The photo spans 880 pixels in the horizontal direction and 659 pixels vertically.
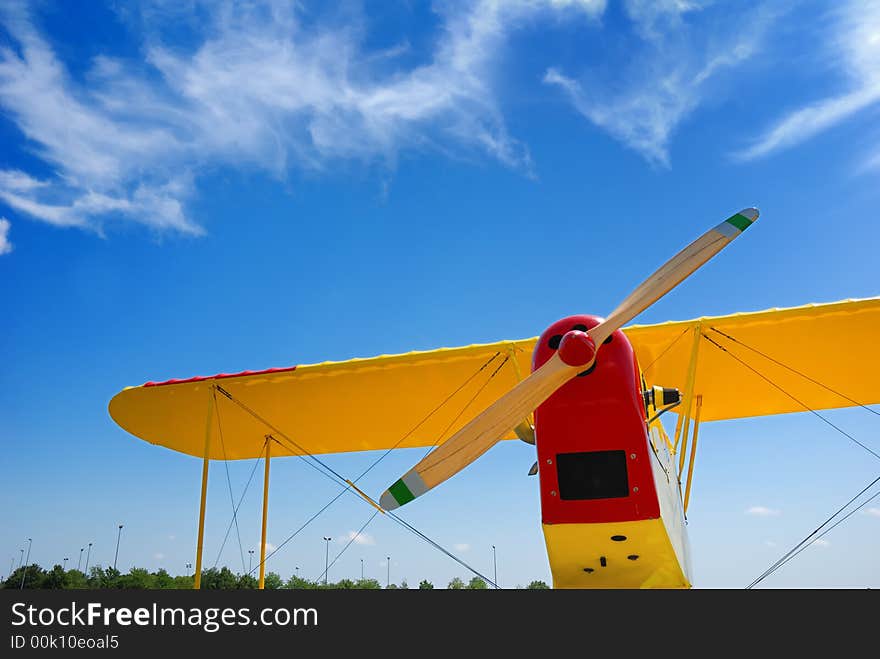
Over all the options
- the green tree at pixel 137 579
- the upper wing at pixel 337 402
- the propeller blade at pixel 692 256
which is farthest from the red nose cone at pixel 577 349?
the green tree at pixel 137 579

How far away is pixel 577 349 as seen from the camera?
5.66m

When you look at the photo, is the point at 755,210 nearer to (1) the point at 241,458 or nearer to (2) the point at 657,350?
(2) the point at 657,350

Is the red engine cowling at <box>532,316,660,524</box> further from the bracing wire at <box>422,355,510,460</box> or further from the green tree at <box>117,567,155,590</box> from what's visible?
the green tree at <box>117,567,155,590</box>

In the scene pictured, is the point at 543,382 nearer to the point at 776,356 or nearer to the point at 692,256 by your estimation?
the point at 692,256

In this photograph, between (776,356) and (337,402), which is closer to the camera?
(776,356)

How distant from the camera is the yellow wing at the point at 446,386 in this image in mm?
8859

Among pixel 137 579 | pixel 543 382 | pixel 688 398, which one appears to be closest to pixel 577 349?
pixel 543 382

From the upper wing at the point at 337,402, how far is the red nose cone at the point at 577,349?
3126mm

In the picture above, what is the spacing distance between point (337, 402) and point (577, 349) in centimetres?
612

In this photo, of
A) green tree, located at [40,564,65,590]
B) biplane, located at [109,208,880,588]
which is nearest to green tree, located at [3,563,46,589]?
green tree, located at [40,564,65,590]

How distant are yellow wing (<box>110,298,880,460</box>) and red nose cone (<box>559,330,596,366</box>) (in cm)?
298

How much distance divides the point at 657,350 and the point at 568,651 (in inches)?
245

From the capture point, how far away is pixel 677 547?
22.0ft

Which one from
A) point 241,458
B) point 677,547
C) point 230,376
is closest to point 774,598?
point 677,547
